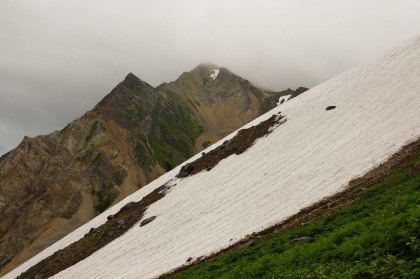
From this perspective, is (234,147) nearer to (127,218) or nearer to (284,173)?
(284,173)

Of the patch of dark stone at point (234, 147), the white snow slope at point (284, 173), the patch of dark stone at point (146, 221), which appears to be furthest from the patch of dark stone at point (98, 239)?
the patch of dark stone at point (234, 147)

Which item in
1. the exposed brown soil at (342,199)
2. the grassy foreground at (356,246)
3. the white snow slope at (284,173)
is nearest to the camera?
the grassy foreground at (356,246)

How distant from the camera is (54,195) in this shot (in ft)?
532

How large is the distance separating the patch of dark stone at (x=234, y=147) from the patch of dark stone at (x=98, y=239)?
266 inches

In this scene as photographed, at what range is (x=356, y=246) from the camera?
15.8 meters

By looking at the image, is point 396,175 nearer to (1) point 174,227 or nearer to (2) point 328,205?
(2) point 328,205

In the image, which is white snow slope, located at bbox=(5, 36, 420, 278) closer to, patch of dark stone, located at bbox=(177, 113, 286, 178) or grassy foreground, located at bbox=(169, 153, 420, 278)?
patch of dark stone, located at bbox=(177, 113, 286, 178)

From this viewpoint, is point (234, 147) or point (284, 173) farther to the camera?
point (234, 147)

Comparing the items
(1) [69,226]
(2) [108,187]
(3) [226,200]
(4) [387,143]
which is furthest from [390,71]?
(2) [108,187]

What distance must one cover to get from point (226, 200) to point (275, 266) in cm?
2946

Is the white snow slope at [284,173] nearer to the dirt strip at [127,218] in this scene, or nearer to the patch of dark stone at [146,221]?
the patch of dark stone at [146,221]

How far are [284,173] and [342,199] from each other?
17248mm

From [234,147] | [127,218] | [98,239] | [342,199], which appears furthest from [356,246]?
[98,239]

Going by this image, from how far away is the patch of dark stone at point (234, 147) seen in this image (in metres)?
68.9
